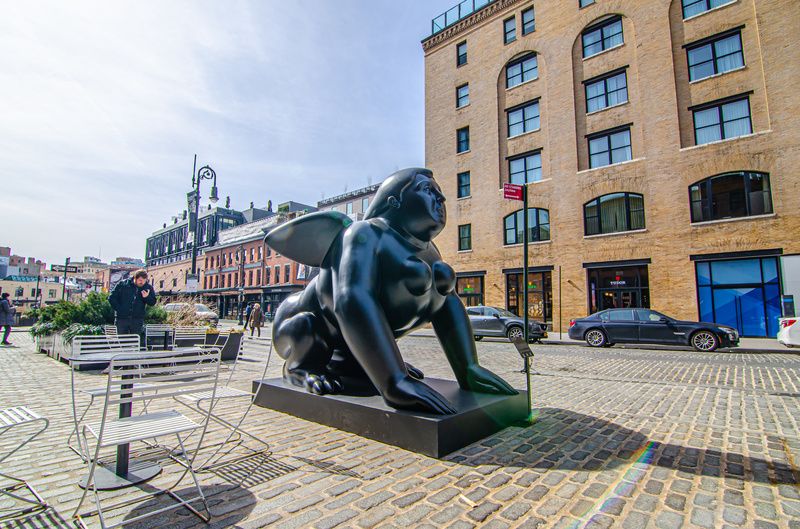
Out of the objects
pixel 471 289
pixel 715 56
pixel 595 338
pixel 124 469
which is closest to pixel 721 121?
pixel 715 56

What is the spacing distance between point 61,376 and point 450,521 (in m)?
8.09

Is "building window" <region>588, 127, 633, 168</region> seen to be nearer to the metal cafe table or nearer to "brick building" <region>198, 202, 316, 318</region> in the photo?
the metal cafe table

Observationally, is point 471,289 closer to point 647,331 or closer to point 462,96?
point 647,331

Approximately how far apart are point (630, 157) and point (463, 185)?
29.4 feet

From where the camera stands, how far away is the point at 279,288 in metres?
39.1

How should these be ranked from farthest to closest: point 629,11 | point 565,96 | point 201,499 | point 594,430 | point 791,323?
1. point 565,96
2. point 629,11
3. point 791,323
4. point 594,430
5. point 201,499

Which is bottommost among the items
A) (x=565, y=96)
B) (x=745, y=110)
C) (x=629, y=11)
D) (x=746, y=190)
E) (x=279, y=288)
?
(x=279, y=288)

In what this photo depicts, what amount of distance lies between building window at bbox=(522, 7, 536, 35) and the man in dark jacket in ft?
77.0

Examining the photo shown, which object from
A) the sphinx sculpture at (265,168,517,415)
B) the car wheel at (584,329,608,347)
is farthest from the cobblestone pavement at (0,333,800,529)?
the car wheel at (584,329,608,347)

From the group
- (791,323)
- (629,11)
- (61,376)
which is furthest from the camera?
(629,11)

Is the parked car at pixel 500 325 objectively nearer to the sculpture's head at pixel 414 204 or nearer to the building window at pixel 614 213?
the building window at pixel 614 213

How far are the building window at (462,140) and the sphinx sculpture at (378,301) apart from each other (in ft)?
72.8

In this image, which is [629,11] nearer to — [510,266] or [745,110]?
[745,110]

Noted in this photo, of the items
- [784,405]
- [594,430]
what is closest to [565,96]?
[784,405]
